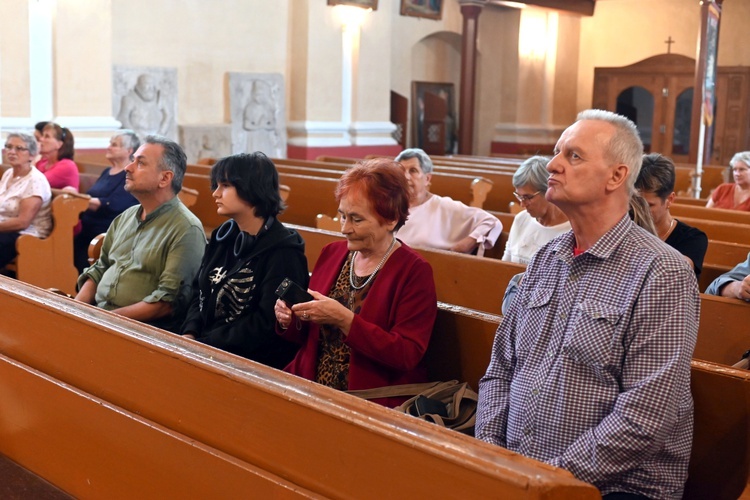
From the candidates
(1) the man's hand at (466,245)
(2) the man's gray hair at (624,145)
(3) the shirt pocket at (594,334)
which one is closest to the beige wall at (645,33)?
(1) the man's hand at (466,245)

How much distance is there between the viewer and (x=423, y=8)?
13570 mm

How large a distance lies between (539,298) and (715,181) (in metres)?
8.27

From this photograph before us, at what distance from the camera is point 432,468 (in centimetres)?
140

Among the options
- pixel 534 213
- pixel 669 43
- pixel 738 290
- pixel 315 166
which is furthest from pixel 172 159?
pixel 669 43

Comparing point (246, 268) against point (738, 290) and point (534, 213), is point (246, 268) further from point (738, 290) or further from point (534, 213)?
point (738, 290)

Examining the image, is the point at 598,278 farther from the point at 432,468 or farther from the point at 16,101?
the point at 16,101

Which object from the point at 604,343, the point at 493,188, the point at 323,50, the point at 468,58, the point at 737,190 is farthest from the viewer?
the point at 468,58

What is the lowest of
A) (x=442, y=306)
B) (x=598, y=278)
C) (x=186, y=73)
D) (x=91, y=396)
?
(x=91, y=396)

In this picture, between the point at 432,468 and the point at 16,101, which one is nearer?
the point at 432,468

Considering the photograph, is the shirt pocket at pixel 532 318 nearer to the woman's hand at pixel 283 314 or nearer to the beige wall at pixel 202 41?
the woman's hand at pixel 283 314

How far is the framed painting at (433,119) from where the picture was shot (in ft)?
46.0

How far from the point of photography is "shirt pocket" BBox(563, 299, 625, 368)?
5.94ft

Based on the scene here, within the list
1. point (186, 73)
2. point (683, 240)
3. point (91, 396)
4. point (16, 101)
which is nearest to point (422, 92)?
point (186, 73)

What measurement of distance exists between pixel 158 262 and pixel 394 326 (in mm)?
1166
